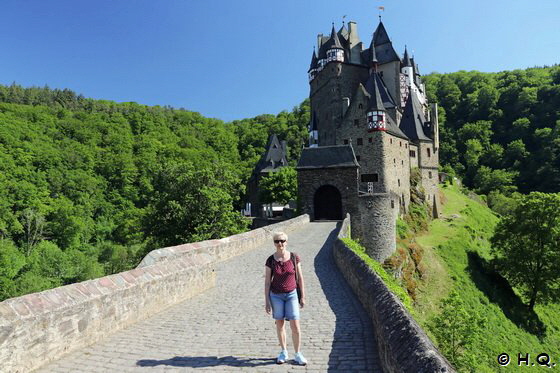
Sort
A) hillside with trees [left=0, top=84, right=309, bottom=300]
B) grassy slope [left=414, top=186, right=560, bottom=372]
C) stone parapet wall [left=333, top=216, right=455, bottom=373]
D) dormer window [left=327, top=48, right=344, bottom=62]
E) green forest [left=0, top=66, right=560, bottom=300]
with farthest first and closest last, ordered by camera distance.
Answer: green forest [left=0, top=66, right=560, bottom=300] < dormer window [left=327, top=48, right=344, bottom=62] < hillside with trees [left=0, top=84, right=309, bottom=300] < grassy slope [left=414, top=186, right=560, bottom=372] < stone parapet wall [left=333, top=216, right=455, bottom=373]

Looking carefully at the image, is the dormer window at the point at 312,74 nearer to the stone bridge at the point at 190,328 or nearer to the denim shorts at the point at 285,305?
the stone bridge at the point at 190,328

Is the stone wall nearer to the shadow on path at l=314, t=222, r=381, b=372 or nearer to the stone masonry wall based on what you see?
the shadow on path at l=314, t=222, r=381, b=372

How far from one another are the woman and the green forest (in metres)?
22.1

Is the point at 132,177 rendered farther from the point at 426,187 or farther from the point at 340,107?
the point at 426,187

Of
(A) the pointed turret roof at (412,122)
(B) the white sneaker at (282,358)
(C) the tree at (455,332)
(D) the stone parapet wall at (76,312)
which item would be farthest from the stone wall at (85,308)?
(A) the pointed turret roof at (412,122)

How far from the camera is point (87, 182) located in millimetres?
67750

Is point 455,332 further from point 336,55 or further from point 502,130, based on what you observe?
point 502,130

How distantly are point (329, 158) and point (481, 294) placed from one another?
54.7ft

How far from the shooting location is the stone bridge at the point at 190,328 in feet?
14.0

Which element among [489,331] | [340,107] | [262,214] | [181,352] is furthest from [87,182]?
[181,352]

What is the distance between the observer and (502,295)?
31.7 meters

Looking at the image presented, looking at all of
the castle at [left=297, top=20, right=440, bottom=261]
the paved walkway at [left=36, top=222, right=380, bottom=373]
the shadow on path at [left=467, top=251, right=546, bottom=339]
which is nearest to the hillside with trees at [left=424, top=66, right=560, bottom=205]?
the castle at [left=297, top=20, right=440, bottom=261]

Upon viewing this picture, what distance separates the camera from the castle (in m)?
28.0

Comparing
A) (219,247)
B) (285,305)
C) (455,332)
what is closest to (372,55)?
(219,247)
